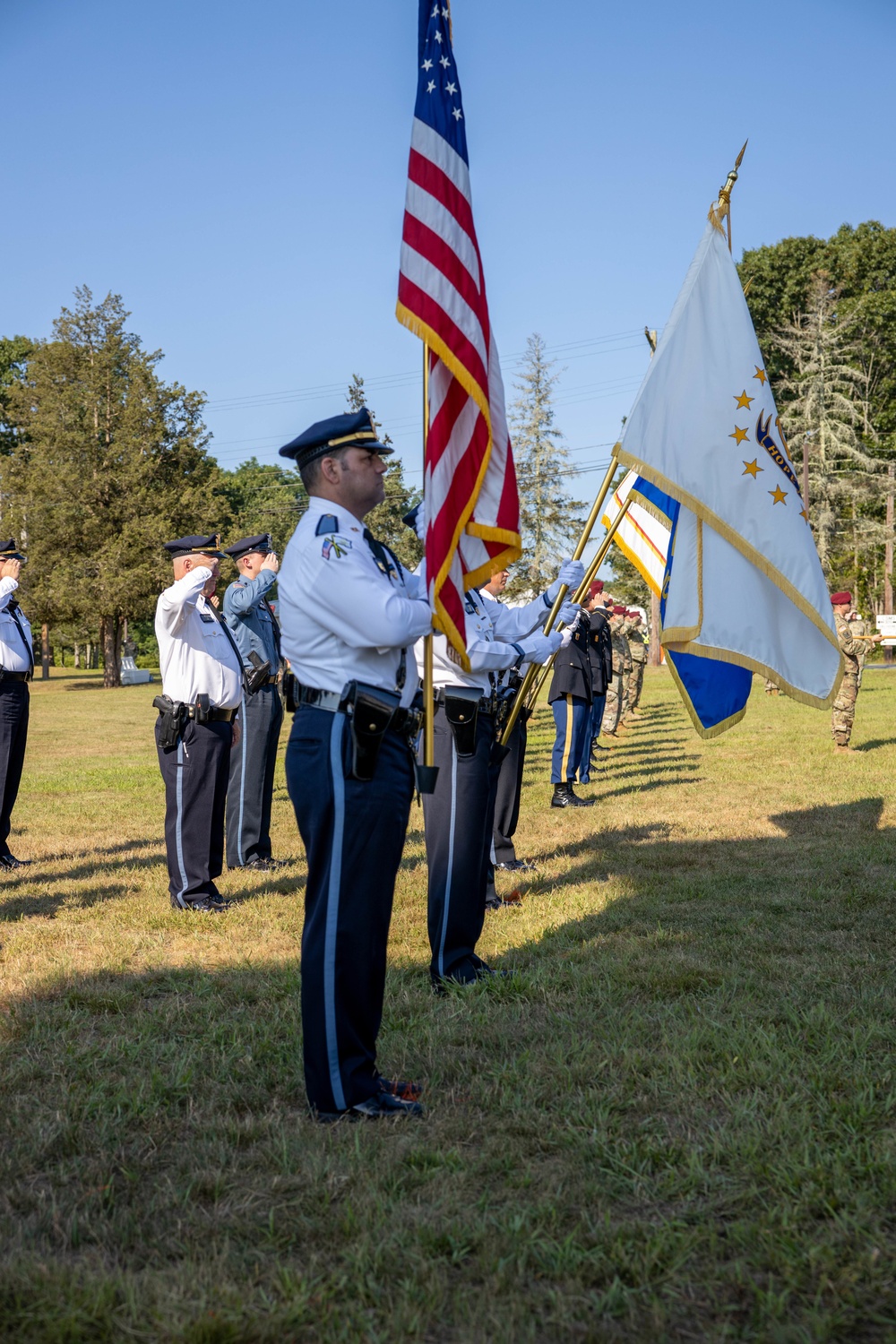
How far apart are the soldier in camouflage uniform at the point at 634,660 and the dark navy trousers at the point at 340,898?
668 inches

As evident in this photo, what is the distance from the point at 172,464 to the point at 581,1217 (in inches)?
1822

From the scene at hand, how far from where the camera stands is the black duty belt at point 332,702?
373cm

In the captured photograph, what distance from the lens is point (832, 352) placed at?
145 feet

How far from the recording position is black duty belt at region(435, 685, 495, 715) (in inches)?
223

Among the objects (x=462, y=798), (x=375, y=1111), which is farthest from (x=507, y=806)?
(x=375, y=1111)

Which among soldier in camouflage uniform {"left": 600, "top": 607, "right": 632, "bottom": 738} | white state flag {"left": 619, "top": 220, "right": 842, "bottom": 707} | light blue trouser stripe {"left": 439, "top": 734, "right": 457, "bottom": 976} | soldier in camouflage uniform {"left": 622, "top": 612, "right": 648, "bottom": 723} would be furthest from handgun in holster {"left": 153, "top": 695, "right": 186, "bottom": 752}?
soldier in camouflage uniform {"left": 622, "top": 612, "right": 648, "bottom": 723}

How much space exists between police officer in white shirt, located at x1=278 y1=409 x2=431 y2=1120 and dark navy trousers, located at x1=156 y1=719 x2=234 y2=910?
3.35 m

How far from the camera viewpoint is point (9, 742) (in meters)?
8.36

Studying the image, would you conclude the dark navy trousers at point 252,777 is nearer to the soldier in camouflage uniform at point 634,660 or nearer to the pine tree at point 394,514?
the soldier in camouflage uniform at point 634,660

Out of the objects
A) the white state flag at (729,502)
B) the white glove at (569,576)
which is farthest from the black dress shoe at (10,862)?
the white state flag at (729,502)

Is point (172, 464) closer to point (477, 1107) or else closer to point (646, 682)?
point (646, 682)

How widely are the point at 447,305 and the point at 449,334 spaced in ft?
0.48

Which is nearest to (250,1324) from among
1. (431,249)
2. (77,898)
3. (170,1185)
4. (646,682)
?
(170,1185)

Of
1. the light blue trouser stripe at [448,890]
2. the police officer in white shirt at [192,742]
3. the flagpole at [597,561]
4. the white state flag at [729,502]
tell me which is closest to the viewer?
the light blue trouser stripe at [448,890]
